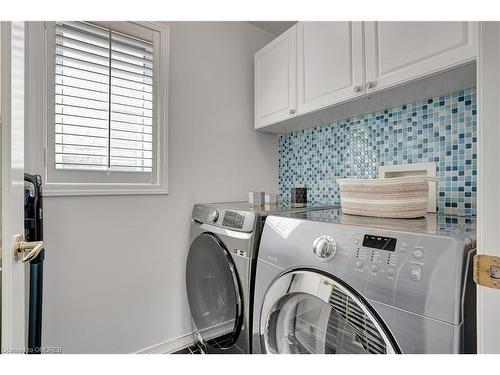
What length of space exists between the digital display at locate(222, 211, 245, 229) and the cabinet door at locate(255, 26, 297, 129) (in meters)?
0.76

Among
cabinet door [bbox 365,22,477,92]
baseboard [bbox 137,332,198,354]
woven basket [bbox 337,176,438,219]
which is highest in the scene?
cabinet door [bbox 365,22,477,92]

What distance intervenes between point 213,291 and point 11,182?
3.57ft

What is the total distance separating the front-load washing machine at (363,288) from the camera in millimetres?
618

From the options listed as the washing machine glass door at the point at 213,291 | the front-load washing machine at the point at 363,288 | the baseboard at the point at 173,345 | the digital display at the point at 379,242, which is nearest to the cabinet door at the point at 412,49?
the front-load washing machine at the point at 363,288

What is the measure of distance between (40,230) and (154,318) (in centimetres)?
88

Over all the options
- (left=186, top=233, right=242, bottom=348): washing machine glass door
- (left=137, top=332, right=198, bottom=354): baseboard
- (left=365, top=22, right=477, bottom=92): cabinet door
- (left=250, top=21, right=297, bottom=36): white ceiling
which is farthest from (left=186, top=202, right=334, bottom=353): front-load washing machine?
(left=250, top=21, right=297, bottom=36): white ceiling

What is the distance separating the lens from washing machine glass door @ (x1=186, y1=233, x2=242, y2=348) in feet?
4.22

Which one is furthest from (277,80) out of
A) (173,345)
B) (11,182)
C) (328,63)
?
(173,345)

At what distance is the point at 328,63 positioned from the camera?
4.60ft

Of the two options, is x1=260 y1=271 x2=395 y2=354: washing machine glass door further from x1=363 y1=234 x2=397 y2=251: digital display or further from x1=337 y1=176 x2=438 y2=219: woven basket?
x1=337 y1=176 x2=438 y2=219: woven basket

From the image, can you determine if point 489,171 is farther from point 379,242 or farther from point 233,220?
point 233,220
